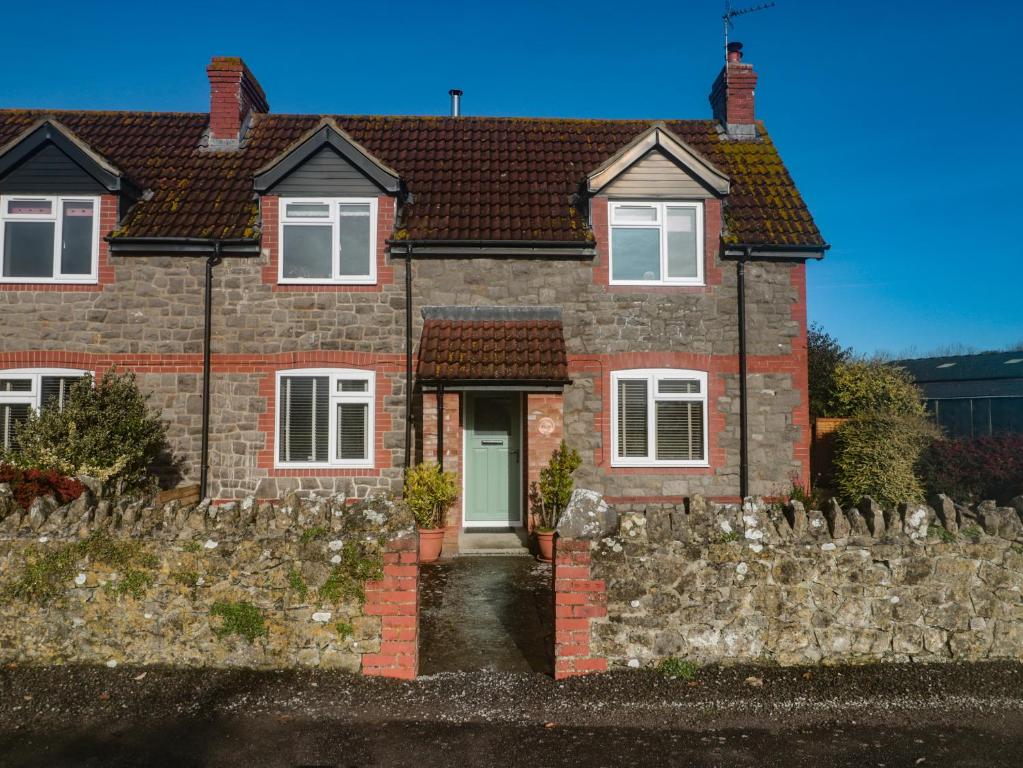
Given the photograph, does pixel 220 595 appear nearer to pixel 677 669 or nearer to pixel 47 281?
pixel 677 669

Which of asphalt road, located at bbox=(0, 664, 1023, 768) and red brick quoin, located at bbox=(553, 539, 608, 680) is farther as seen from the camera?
red brick quoin, located at bbox=(553, 539, 608, 680)

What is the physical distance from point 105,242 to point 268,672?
9462 mm

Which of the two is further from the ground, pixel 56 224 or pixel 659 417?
pixel 56 224

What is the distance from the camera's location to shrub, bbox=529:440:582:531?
10469mm

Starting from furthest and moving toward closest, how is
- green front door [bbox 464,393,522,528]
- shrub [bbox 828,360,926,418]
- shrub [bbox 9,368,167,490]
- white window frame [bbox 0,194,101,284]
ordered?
1. shrub [bbox 828,360,926,418]
2. green front door [bbox 464,393,522,528]
3. white window frame [bbox 0,194,101,284]
4. shrub [bbox 9,368,167,490]

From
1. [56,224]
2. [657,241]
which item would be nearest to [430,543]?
[657,241]

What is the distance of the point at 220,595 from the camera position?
5426mm

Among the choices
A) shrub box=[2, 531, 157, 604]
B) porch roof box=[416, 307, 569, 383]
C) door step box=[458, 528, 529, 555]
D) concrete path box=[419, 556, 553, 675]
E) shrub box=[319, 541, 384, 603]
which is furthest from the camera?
porch roof box=[416, 307, 569, 383]

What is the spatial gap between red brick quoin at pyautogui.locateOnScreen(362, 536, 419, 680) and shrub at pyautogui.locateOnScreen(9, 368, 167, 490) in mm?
6034

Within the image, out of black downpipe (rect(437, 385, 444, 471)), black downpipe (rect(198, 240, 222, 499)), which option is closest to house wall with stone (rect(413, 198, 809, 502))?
black downpipe (rect(437, 385, 444, 471))

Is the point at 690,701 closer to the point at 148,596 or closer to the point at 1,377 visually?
the point at 148,596

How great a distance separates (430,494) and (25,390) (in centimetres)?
726

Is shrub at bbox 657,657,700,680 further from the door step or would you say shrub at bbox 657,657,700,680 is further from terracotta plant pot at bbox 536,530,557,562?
the door step

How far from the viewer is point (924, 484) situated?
1345cm
